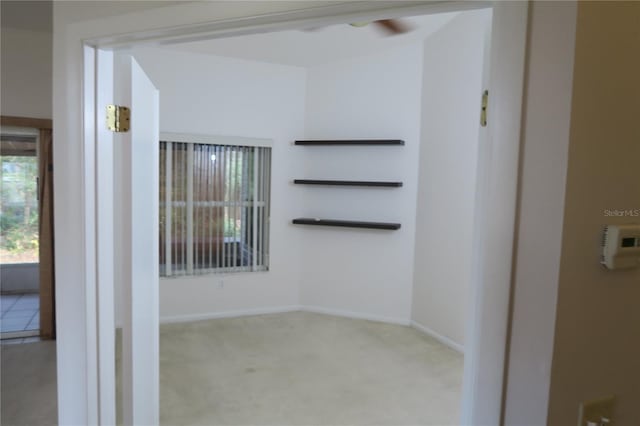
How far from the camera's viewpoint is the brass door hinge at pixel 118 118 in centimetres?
131

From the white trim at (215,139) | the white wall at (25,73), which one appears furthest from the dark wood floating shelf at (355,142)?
the white wall at (25,73)

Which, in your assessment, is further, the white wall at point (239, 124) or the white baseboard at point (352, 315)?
the white baseboard at point (352, 315)

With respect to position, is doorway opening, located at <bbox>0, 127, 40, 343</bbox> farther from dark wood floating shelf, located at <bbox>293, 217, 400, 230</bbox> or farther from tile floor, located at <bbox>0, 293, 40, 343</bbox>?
dark wood floating shelf, located at <bbox>293, 217, 400, 230</bbox>

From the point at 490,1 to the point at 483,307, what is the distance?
68cm

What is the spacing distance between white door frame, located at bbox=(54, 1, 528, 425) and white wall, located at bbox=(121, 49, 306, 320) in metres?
2.93

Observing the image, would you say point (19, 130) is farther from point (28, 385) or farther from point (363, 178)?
point (363, 178)

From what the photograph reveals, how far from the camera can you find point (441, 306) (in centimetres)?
378

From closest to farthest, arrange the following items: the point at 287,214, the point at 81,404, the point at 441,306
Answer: the point at 81,404, the point at 441,306, the point at 287,214

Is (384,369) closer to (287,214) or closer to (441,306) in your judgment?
(441,306)

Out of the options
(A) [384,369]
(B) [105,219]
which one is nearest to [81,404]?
(B) [105,219]

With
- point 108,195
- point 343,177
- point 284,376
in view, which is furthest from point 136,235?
point 343,177

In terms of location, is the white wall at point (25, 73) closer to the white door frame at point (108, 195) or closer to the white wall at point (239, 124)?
the white wall at point (239, 124)

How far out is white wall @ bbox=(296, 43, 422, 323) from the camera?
13.5ft

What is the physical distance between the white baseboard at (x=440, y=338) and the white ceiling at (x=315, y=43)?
2.95 meters
